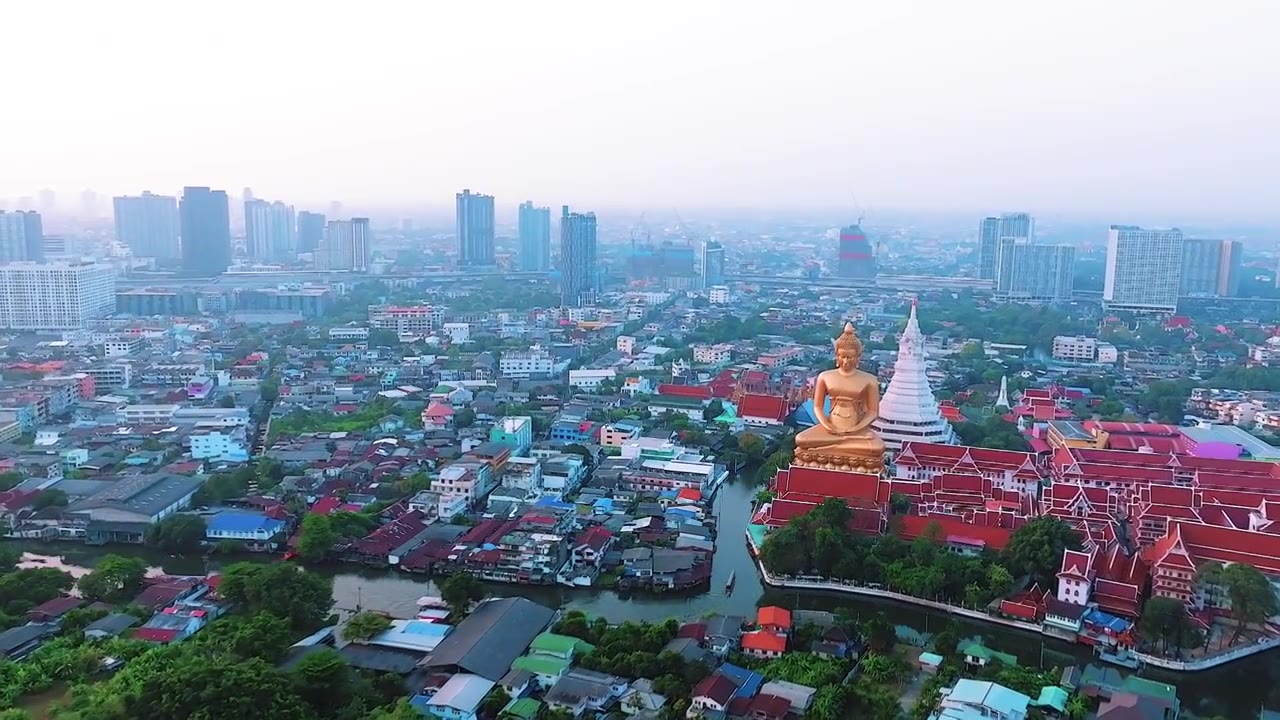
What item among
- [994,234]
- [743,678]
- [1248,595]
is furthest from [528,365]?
[994,234]

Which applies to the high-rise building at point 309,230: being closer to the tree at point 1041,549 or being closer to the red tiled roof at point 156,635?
the red tiled roof at point 156,635

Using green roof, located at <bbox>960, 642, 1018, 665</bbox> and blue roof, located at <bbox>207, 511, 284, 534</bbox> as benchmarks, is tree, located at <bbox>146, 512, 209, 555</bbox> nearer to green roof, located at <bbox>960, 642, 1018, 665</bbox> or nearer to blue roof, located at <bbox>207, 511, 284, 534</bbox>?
blue roof, located at <bbox>207, 511, 284, 534</bbox>

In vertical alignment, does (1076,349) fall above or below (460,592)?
above

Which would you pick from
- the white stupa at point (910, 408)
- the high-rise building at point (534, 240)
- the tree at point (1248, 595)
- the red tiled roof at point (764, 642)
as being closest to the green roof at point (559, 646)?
the red tiled roof at point (764, 642)

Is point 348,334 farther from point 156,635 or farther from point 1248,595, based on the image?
point 1248,595

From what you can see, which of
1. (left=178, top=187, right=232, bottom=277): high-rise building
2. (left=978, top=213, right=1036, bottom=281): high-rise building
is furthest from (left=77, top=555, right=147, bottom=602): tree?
(left=978, top=213, right=1036, bottom=281): high-rise building

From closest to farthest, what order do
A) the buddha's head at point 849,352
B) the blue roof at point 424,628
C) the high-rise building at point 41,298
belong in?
1. the blue roof at point 424,628
2. the buddha's head at point 849,352
3. the high-rise building at point 41,298
